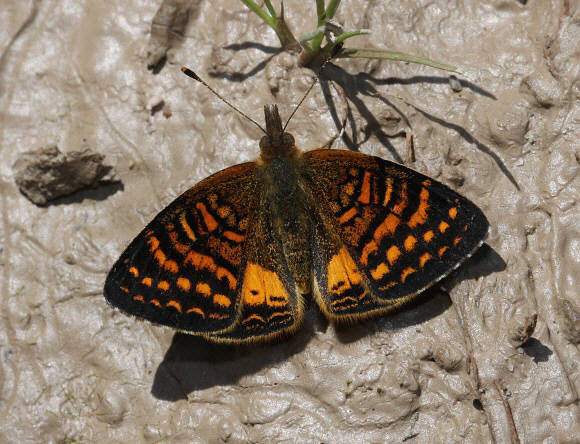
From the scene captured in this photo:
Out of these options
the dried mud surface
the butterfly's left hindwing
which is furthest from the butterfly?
the dried mud surface

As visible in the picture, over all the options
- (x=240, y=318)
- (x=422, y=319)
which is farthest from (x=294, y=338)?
(x=422, y=319)

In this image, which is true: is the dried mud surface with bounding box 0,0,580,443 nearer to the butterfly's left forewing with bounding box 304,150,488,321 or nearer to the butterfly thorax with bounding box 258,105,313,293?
the butterfly's left forewing with bounding box 304,150,488,321

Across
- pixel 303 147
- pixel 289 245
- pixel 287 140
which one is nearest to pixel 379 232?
pixel 289 245

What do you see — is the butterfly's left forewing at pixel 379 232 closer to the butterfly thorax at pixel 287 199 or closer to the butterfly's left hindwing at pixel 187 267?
the butterfly thorax at pixel 287 199

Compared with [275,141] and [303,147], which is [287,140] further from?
[303,147]

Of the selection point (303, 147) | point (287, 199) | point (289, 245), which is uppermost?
point (303, 147)

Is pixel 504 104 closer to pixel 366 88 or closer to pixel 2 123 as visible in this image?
pixel 366 88
